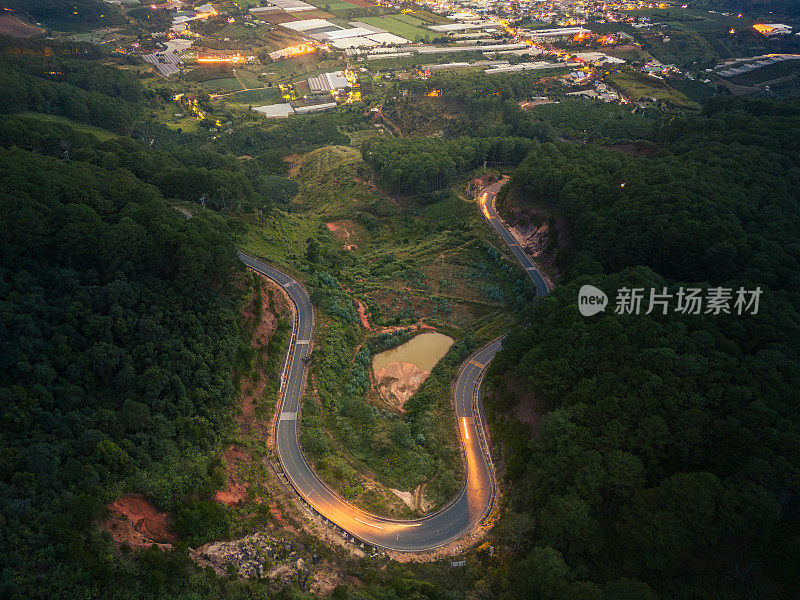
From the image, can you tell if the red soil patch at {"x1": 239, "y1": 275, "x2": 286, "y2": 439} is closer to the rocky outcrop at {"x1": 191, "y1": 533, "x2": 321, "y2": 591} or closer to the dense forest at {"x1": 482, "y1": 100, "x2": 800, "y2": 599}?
the rocky outcrop at {"x1": 191, "y1": 533, "x2": 321, "y2": 591}

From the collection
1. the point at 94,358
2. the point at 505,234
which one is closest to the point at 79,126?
the point at 94,358

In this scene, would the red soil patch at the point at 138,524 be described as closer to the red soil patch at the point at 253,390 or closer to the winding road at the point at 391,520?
the red soil patch at the point at 253,390

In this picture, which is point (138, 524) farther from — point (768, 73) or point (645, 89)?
point (768, 73)

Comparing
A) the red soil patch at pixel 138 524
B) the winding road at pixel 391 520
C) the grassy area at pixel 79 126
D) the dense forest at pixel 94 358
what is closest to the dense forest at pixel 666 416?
the winding road at pixel 391 520

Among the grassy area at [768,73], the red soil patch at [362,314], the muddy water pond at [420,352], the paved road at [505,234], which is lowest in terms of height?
the muddy water pond at [420,352]

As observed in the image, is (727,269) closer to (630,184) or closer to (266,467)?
(630,184)

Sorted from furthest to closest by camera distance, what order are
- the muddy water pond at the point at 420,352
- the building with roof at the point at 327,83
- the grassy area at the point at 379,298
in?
the building with roof at the point at 327,83 < the muddy water pond at the point at 420,352 < the grassy area at the point at 379,298
